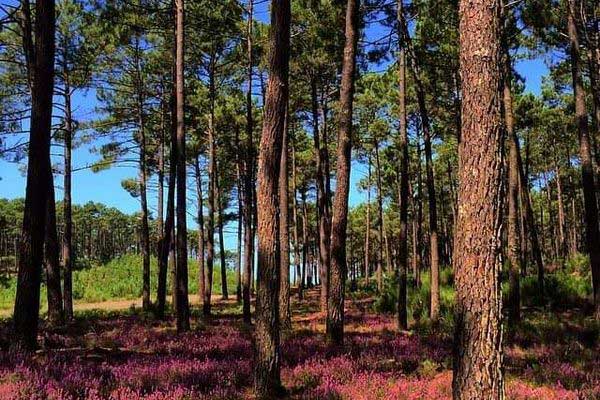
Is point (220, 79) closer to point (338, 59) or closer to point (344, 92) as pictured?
point (338, 59)

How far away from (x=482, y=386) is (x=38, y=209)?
26.6ft

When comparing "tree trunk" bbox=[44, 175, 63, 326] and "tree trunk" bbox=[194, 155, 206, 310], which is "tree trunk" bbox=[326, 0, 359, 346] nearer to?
"tree trunk" bbox=[44, 175, 63, 326]

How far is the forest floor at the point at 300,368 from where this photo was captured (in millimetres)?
6457

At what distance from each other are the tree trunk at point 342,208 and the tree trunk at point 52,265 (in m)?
9.44

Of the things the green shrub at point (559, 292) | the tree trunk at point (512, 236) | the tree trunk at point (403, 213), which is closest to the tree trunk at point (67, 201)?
the tree trunk at point (403, 213)

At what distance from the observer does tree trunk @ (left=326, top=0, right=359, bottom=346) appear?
10742 millimetres

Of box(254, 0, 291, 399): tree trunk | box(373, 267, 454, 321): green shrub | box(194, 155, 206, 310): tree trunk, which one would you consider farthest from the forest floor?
box(194, 155, 206, 310): tree trunk

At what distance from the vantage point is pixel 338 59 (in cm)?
1928

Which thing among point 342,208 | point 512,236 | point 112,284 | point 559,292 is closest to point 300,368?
point 342,208

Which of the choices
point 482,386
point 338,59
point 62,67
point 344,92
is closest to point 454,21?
point 338,59

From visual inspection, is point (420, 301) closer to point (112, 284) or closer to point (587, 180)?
point (587, 180)

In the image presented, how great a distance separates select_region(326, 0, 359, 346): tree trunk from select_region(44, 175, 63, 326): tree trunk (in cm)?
944

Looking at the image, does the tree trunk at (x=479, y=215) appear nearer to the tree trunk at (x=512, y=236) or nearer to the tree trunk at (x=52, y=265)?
the tree trunk at (x=512, y=236)

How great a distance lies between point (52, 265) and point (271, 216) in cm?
1152
